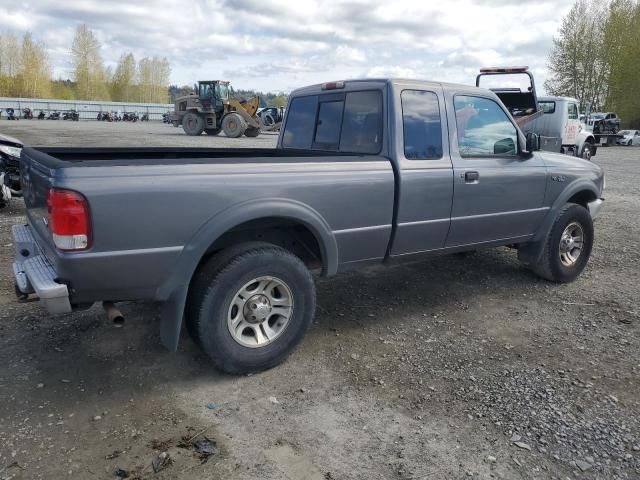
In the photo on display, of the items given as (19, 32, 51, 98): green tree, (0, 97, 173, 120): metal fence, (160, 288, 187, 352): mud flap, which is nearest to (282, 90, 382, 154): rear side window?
(160, 288, 187, 352): mud flap

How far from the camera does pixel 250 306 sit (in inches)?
132

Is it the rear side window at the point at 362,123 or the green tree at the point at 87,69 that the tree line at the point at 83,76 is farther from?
the rear side window at the point at 362,123

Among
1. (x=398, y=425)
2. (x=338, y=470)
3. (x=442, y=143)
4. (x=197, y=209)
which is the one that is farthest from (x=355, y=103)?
(x=338, y=470)

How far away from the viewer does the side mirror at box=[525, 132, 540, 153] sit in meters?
4.64

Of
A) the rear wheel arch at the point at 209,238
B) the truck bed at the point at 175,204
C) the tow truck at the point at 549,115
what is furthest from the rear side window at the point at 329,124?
the tow truck at the point at 549,115

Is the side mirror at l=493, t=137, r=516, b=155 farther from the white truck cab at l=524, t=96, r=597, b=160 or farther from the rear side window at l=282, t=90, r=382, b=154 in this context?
the white truck cab at l=524, t=96, r=597, b=160

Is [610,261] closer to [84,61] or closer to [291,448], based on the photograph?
[291,448]

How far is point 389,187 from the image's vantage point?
12.3ft

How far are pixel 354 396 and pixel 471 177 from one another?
2.13m

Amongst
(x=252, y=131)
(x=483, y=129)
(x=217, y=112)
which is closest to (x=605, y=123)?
(x=252, y=131)

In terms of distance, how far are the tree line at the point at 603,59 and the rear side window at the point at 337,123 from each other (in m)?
48.4

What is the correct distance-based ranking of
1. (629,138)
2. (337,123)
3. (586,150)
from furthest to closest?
1. (629,138)
2. (586,150)
3. (337,123)

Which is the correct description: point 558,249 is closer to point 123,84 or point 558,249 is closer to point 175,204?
point 175,204

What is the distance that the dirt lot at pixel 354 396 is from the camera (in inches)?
101
